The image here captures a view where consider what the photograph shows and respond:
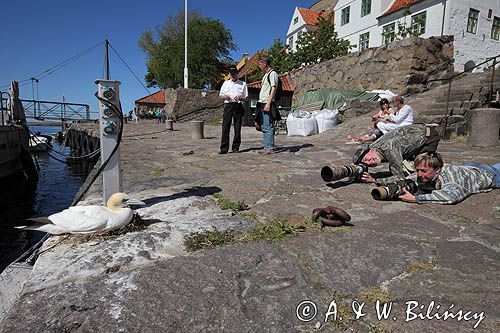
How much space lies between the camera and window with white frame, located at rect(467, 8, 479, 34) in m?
18.7

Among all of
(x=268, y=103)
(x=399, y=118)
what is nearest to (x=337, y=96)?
(x=399, y=118)

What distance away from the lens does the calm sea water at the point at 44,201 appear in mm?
5961

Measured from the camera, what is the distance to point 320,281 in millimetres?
1598

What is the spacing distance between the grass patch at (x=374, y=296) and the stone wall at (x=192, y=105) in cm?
1889

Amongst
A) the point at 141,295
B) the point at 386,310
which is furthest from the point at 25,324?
the point at 386,310

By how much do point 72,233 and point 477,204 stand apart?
347 cm

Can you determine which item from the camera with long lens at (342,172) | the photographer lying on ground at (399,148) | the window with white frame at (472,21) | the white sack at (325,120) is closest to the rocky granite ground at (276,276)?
the camera with long lens at (342,172)

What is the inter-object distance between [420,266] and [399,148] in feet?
7.99

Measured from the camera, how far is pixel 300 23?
35781mm

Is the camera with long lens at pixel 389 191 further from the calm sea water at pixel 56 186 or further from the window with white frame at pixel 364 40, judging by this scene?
the window with white frame at pixel 364 40

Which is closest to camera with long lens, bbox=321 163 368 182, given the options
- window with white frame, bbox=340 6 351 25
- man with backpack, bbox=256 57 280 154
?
man with backpack, bbox=256 57 280 154

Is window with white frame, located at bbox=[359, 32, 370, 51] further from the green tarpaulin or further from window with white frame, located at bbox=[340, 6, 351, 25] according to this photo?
the green tarpaulin

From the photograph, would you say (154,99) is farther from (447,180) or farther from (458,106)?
(447,180)

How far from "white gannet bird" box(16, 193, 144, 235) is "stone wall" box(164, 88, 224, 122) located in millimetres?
17925
